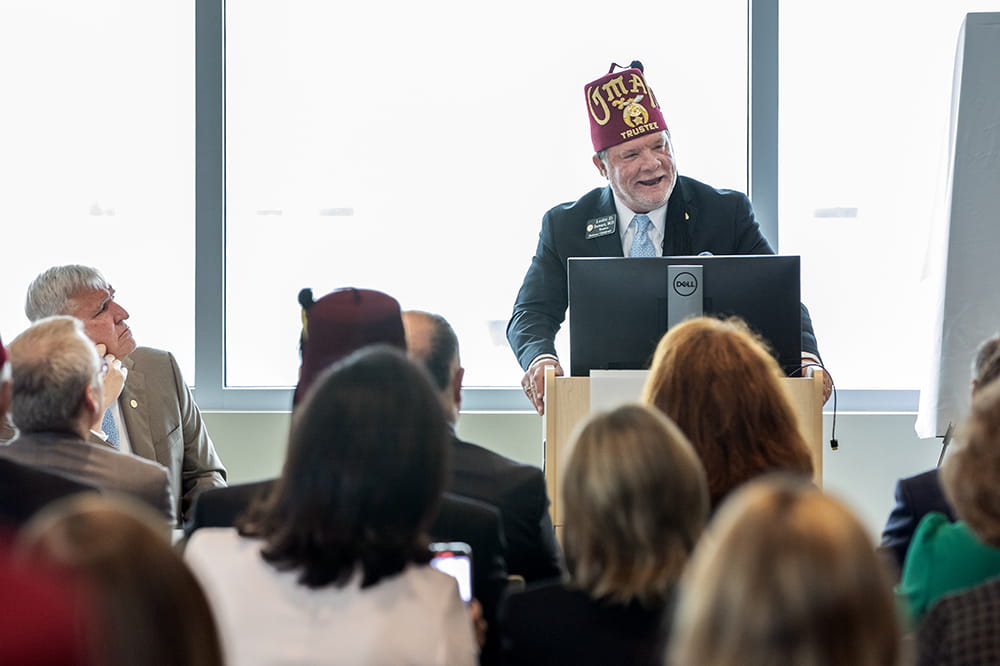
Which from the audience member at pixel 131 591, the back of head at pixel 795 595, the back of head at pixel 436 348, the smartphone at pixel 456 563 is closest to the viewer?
Result: the audience member at pixel 131 591

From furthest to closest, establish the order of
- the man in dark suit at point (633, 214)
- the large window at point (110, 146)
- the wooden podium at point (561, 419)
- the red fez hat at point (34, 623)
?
the large window at point (110, 146) < the man in dark suit at point (633, 214) < the wooden podium at point (561, 419) < the red fez hat at point (34, 623)

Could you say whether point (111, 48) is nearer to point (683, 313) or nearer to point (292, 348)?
point (292, 348)

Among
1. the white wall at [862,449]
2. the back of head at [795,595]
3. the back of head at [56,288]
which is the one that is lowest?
the white wall at [862,449]

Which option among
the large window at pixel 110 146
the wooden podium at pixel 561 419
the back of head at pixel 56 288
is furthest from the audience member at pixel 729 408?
the large window at pixel 110 146

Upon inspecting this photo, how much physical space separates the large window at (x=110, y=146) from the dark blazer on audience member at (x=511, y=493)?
9.40ft

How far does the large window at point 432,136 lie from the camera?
4684mm

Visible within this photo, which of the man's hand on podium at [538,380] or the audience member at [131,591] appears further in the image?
the man's hand on podium at [538,380]

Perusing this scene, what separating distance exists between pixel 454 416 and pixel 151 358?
63.1 inches

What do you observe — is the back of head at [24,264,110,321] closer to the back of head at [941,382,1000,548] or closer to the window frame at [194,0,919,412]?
Answer: the window frame at [194,0,919,412]

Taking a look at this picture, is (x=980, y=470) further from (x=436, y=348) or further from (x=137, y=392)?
(x=137, y=392)

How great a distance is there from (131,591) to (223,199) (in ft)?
13.3

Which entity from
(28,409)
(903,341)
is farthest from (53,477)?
(903,341)

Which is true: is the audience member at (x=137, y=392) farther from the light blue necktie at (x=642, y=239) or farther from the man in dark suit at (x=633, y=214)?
the light blue necktie at (x=642, y=239)

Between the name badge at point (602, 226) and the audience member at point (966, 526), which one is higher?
the name badge at point (602, 226)
